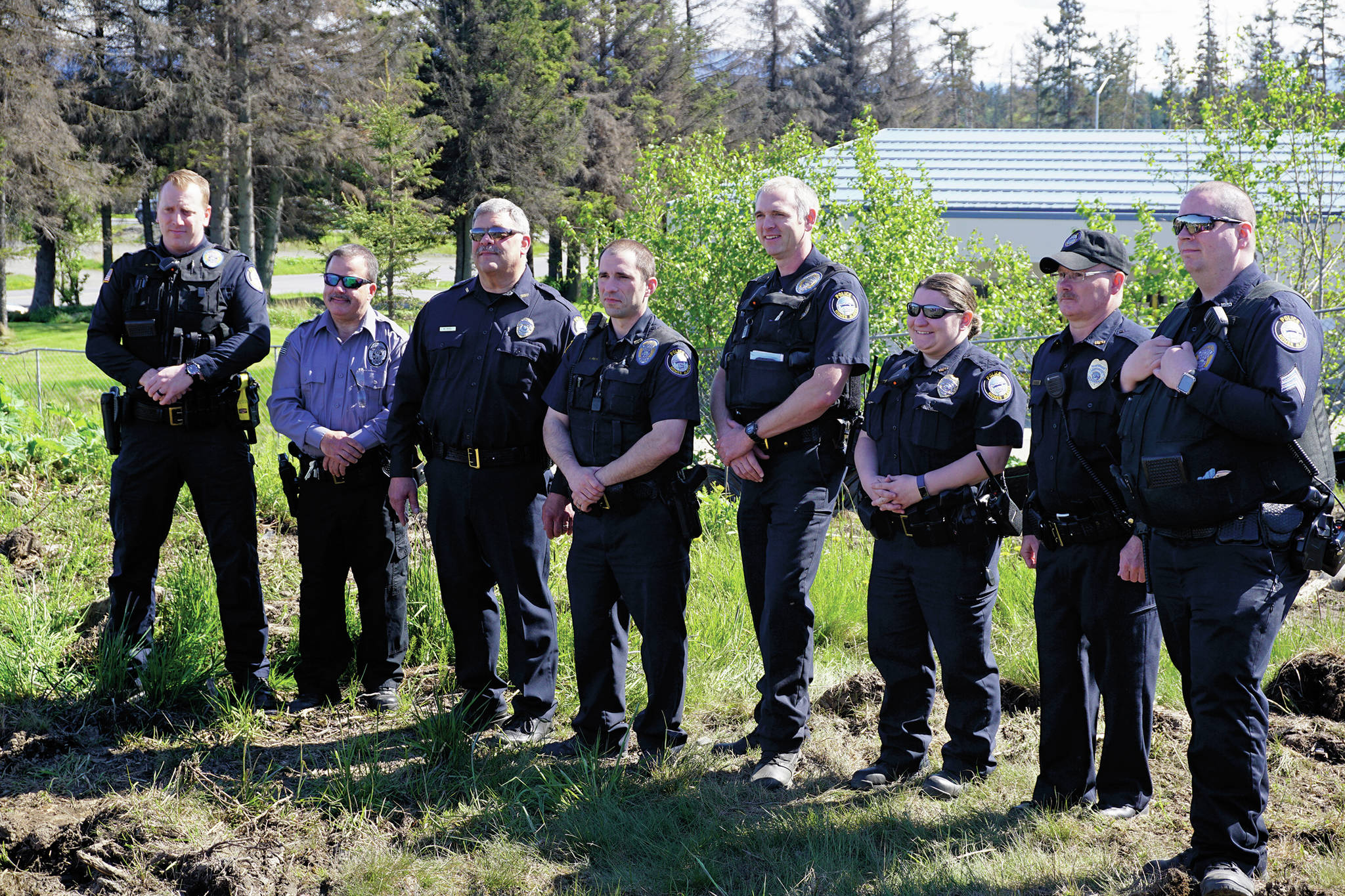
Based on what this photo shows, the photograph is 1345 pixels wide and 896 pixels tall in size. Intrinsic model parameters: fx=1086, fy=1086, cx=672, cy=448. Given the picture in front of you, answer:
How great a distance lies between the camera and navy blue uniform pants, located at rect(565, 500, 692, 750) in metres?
4.40

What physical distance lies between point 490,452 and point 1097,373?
2429 millimetres

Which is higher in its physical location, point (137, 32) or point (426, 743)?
point (137, 32)

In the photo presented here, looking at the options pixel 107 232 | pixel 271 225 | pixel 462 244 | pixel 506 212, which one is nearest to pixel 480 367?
pixel 506 212

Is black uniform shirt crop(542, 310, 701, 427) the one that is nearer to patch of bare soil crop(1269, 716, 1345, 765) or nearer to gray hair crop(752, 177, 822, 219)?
gray hair crop(752, 177, 822, 219)

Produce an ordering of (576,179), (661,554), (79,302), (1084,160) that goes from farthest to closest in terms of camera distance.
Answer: (576,179)
(79,302)
(1084,160)
(661,554)

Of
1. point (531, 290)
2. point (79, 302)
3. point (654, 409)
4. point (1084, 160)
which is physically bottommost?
point (654, 409)

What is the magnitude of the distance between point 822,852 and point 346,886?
1576 millimetres

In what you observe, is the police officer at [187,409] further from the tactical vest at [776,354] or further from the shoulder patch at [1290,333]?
the shoulder patch at [1290,333]

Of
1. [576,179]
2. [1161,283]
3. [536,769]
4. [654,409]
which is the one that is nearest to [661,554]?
[654,409]

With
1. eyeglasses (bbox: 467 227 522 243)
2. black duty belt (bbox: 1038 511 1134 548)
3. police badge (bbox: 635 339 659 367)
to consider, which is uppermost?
eyeglasses (bbox: 467 227 522 243)

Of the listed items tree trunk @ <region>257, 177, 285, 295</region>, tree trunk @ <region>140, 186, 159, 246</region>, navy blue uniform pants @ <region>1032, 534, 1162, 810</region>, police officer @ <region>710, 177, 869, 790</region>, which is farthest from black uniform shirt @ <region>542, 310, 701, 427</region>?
tree trunk @ <region>257, 177, 285, 295</region>

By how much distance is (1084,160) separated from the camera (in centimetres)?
2056

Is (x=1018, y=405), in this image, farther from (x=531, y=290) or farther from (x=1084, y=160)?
(x=1084, y=160)

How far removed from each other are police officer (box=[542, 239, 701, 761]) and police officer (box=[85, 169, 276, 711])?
1570 mm
